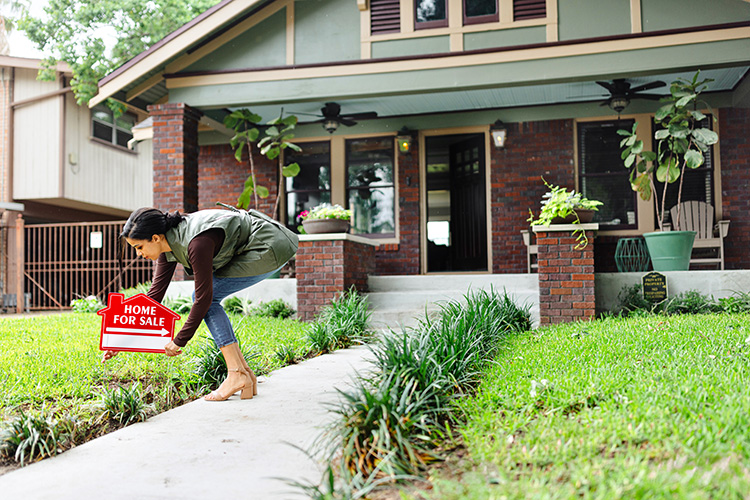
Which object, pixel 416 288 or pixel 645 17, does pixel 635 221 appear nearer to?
pixel 645 17

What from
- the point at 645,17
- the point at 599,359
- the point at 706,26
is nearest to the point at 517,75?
the point at 645,17

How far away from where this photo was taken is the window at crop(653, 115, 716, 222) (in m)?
9.59

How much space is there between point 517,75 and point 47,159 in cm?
1124

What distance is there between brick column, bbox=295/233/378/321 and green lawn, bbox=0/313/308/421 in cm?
92

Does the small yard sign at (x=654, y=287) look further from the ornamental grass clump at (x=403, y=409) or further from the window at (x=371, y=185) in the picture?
the window at (x=371, y=185)

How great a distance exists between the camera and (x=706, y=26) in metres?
7.55

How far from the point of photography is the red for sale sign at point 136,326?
3061 mm

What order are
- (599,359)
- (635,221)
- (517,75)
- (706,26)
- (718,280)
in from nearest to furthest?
(599,359) < (718,280) < (706,26) < (517,75) < (635,221)

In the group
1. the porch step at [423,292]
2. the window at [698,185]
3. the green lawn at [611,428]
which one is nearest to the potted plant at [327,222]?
the porch step at [423,292]

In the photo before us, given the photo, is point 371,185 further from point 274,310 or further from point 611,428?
point 611,428

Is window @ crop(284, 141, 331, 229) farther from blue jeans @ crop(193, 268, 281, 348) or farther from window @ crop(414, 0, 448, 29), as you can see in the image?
blue jeans @ crop(193, 268, 281, 348)

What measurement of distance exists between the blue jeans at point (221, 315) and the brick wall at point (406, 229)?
6.81m

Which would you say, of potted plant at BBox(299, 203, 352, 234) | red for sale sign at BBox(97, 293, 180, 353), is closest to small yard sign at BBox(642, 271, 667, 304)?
potted plant at BBox(299, 203, 352, 234)

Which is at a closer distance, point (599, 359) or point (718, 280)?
point (599, 359)
